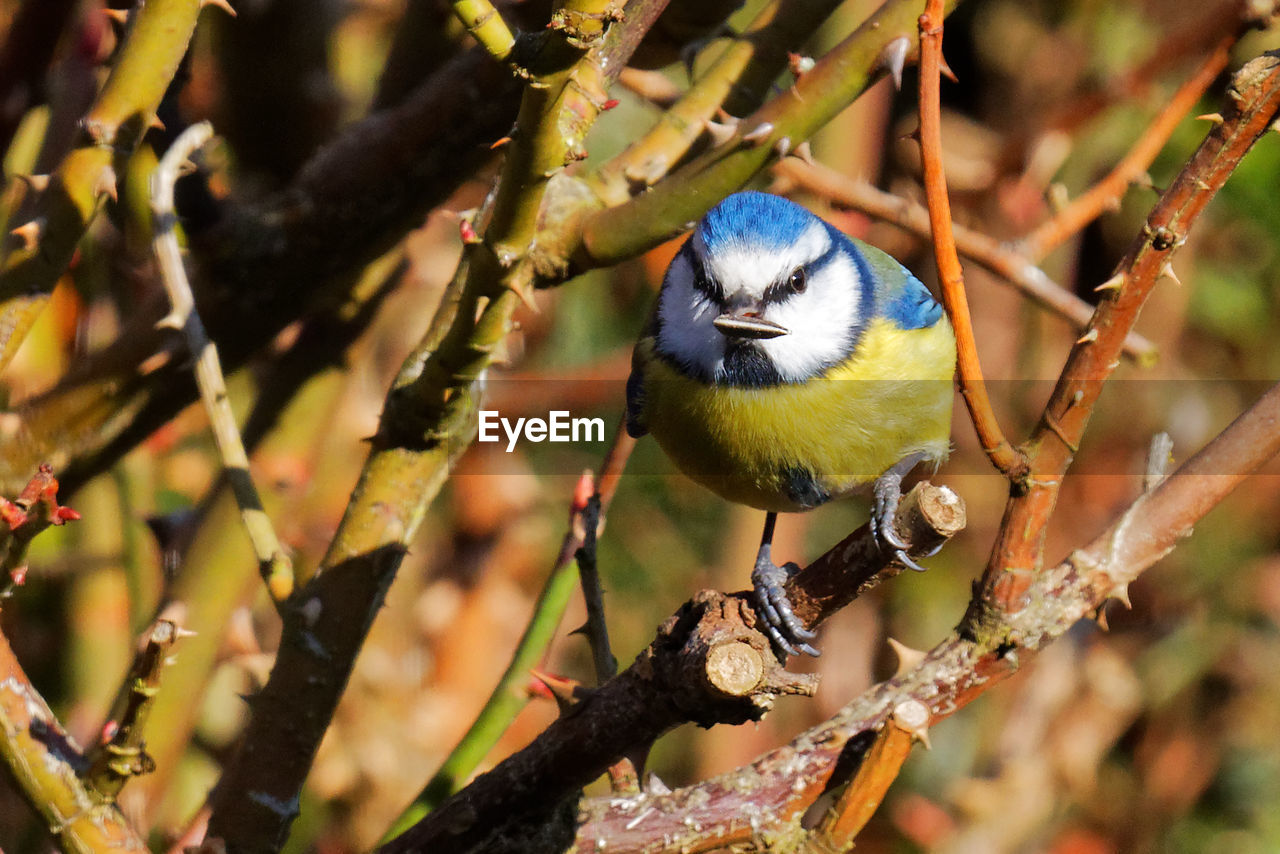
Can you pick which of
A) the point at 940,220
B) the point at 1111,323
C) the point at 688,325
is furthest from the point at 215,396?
the point at 1111,323

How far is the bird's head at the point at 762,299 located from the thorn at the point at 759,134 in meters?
0.09

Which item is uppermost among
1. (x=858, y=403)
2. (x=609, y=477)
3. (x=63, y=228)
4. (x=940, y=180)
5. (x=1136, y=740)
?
(x=940, y=180)

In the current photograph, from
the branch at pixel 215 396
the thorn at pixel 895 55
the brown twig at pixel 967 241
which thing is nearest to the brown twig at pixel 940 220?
the thorn at pixel 895 55

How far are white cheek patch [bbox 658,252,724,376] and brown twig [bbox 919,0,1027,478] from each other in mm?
531

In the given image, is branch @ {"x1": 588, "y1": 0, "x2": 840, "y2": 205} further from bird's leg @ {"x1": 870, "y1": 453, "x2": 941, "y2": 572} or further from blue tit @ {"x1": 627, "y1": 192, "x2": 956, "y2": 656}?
bird's leg @ {"x1": 870, "y1": 453, "x2": 941, "y2": 572}

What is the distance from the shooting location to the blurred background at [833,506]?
230 centimetres

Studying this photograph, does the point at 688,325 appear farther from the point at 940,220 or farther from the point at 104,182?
the point at 104,182

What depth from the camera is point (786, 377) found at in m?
1.71

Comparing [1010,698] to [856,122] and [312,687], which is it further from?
[312,687]

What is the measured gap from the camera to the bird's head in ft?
5.47

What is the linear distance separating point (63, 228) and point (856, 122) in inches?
69.2

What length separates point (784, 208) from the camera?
1.72 m

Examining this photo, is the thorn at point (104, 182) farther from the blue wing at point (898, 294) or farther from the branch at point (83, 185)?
the blue wing at point (898, 294)

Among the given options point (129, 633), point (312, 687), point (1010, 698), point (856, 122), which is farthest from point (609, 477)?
point (1010, 698)
